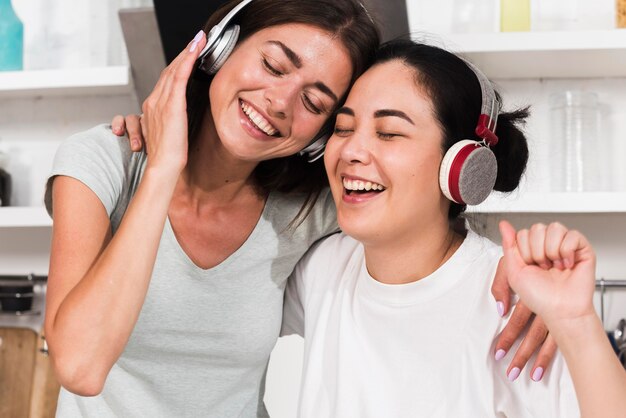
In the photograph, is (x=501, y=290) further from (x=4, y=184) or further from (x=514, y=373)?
(x=4, y=184)

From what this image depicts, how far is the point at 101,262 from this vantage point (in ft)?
3.66

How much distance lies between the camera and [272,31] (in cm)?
124

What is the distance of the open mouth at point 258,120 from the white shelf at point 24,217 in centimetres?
89

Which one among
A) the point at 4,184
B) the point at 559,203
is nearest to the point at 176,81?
the point at 559,203

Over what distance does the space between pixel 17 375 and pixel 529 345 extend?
4.96 ft

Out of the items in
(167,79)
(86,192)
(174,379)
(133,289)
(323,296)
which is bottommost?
(174,379)

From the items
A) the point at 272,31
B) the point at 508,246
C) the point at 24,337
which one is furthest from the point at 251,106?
the point at 24,337

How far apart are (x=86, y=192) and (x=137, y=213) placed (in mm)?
92

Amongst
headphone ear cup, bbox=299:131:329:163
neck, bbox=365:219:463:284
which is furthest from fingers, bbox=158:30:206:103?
neck, bbox=365:219:463:284

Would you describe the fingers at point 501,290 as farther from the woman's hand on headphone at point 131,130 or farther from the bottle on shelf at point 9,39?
the bottle on shelf at point 9,39

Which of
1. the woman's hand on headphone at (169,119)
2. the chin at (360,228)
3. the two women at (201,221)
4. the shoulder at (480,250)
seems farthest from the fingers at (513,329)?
the woman's hand on headphone at (169,119)

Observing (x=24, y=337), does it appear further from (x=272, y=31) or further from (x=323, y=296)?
(x=272, y=31)

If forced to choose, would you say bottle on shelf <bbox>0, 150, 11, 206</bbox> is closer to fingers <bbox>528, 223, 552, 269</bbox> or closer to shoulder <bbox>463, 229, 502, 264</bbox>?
shoulder <bbox>463, 229, 502, 264</bbox>

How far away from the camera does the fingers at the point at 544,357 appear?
101cm
